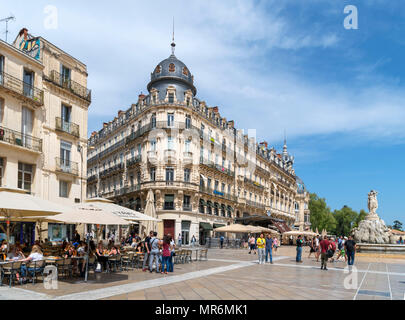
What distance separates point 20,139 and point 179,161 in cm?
2125

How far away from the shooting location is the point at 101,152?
57.0m

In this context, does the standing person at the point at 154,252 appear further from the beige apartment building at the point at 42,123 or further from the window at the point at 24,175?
the window at the point at 24,175

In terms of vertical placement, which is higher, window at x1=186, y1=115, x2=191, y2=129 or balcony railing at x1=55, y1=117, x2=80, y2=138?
window at x1=186, y1=115, x2=191, y2=129

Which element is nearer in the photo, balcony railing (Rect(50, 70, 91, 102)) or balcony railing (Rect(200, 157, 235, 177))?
balcony railing (Rect(50, 70, 91, 102))

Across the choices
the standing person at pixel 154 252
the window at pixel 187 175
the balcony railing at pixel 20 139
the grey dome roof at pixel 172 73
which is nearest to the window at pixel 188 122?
the grey dome roof at pixel 172 73

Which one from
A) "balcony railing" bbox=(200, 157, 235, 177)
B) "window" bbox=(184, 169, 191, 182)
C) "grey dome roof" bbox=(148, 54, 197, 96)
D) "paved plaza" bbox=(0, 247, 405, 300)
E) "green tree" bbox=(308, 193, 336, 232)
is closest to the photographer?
"paved plaza" bbox=(0, 247, 405, 300)

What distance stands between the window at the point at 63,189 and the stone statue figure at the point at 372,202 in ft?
74.4

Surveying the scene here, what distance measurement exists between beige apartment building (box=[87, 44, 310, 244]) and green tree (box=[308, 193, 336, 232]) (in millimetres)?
36842

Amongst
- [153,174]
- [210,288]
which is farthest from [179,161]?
[210,288]

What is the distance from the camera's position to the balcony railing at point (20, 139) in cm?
1995

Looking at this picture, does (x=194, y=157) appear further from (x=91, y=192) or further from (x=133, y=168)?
(x=91, y=192)

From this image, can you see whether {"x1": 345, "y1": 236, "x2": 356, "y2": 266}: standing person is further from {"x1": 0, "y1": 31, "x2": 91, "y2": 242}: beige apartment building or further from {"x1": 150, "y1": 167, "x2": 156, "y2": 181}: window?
{"x1": 150, "y1": 167, "x2": 156, "y2": 181}: window

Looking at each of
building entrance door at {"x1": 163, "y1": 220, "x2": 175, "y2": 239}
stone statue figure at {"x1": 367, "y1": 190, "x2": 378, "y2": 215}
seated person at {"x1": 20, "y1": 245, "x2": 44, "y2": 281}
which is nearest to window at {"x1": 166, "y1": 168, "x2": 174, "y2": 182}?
building entrance door at {"x1": 163, "y1": 220, "x2": 175, "y2": 239}

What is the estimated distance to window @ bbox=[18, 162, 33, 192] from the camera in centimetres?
2120
